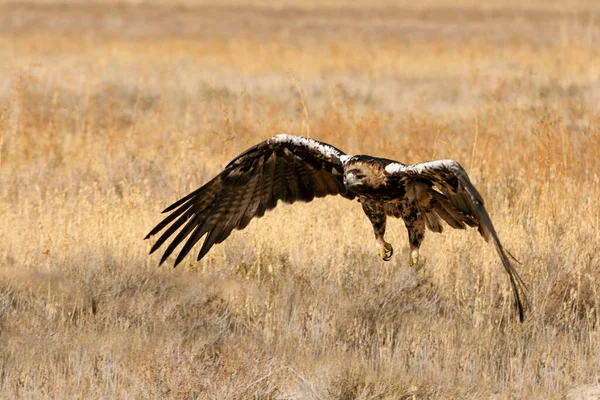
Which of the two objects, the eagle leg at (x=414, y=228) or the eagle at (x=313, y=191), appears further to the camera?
the eagle leg at (x=414, y=228)

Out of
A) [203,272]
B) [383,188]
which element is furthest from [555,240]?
[203,272]

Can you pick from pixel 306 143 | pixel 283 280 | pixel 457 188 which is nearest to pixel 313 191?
pixel 306 143

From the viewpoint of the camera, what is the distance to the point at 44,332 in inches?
245

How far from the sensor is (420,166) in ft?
Result: 19.1

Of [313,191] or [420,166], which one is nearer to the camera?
[420,166]

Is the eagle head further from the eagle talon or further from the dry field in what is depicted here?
the dry field

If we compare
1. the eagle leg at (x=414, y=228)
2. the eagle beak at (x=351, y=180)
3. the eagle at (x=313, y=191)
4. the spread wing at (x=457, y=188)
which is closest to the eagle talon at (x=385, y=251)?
the eagle at (x=313, y=191)

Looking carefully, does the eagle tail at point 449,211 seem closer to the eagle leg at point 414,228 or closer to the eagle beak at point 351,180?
the eagle leg at point 414,228

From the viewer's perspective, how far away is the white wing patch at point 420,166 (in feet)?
17.8

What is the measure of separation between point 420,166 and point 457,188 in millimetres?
260

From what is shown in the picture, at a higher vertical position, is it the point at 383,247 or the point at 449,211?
the point at 449,211

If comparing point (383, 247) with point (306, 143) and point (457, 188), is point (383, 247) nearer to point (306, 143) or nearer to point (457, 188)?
point (306, 143)

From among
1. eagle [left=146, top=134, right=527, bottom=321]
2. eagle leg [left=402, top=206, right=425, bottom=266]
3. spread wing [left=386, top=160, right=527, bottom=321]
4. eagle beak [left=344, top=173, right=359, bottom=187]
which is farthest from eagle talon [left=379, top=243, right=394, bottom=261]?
eagle beak [left=344, top=173, right=359, bottom=187]

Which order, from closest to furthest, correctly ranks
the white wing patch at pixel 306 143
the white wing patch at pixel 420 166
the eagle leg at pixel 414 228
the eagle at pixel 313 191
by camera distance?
1. the white wing patch at pixel 420 166
2. the eagle at pixel 313 191
3. the eagle leg at pixel 414 228
4. the white wing patch at pixel 306 143
